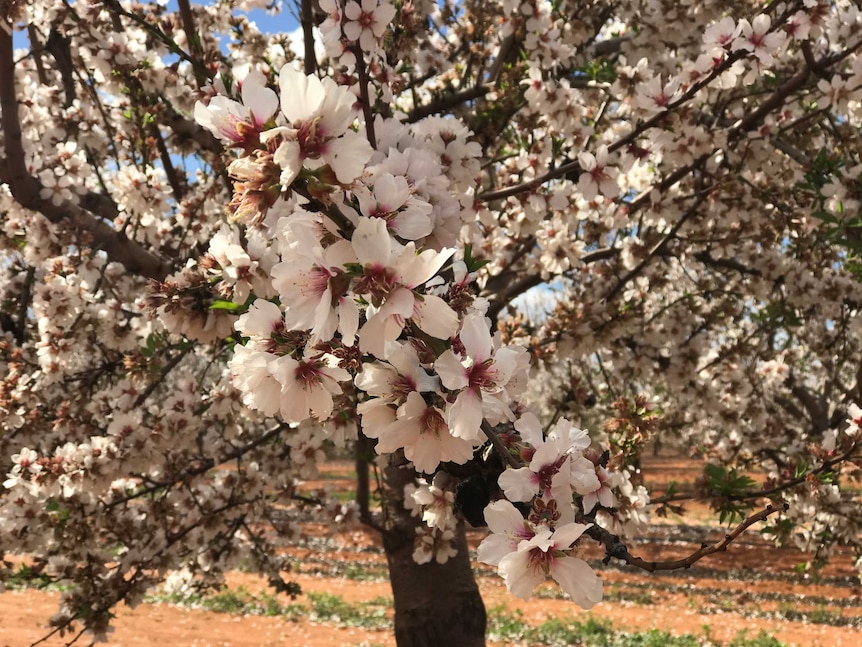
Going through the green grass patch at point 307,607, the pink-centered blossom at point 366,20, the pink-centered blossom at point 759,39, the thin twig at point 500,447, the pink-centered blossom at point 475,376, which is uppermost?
the pink-centered blossom at point 759,39

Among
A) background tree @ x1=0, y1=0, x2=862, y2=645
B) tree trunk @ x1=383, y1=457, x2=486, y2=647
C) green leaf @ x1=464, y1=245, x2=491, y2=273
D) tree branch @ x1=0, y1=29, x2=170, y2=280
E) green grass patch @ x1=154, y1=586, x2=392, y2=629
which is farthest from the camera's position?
green grass patch @ x1=154, y1=586, x2=392, y2=629

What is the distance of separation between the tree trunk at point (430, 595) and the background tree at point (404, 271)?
0.02 m

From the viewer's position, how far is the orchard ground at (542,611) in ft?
27.3

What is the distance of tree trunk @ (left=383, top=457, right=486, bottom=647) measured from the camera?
147 inches

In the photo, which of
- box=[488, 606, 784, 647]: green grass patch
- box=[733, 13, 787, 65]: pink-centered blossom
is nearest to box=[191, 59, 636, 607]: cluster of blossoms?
box=[733, 13, 787, 65]: pink-centered blossom

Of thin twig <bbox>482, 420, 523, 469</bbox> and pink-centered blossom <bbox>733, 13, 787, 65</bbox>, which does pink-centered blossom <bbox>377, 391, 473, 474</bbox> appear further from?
pink-centered blossom <bbox>733, 13, 787, 65</bbox>

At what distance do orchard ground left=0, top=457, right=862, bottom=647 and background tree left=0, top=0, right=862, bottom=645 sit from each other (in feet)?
11.8

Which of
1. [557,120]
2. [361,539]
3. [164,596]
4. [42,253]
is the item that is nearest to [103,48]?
[42,253]

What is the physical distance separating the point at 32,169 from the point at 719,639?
940 cm

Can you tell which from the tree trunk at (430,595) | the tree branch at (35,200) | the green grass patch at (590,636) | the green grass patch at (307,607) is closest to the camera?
the tree branch at (35,200)

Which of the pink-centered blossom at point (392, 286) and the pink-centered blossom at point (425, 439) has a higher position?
the pink-centered blossom at point (392, 286)

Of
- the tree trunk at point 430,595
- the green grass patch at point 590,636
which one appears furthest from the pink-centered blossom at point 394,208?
the green grass patch at point 590,636

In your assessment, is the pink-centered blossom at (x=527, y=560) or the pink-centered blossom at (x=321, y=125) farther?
the pink-centered blossom at (x=527, y=560)

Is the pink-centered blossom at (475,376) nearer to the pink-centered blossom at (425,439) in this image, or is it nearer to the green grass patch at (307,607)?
the pink-centered blossom at (425,439)
